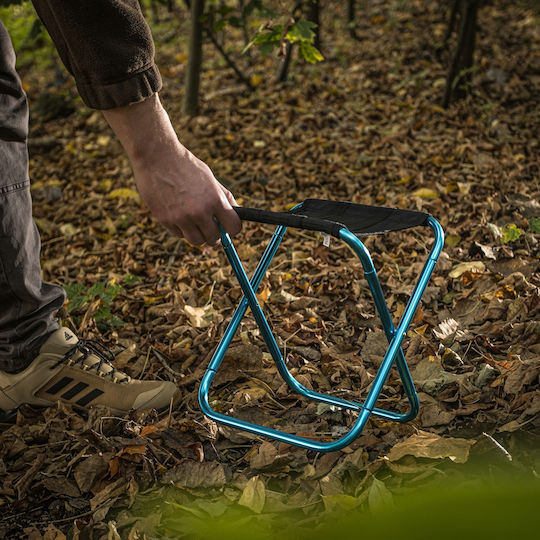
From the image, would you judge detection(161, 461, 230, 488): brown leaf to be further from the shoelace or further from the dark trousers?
the dark trousers

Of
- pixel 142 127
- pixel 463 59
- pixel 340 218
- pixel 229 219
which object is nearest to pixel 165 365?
pixel 340 218

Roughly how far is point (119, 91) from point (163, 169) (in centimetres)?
18

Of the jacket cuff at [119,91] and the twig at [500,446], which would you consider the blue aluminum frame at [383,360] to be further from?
the jacket cuff at [119,91]

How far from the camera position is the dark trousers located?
1.76 metres

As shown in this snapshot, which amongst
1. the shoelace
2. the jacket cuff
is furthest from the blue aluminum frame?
the shoelace

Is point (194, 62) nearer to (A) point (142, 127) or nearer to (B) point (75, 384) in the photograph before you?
(B) point (75, 384)

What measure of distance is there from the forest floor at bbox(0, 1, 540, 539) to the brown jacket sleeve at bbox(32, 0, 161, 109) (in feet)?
2.86

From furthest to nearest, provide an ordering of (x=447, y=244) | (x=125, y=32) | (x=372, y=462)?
(x=447, y=244) → (x=372, y=462) → (x=125, y=32)

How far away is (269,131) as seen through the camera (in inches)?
174

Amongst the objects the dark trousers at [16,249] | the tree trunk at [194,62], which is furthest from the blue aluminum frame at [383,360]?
the tree trunk at [194,62]

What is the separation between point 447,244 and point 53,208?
2.50 meters

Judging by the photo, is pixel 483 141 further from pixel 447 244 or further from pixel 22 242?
pixel 22 242

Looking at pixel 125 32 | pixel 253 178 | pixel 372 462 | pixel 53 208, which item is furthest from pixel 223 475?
pixel 53 208

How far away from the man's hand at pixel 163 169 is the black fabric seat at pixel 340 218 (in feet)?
0.37
